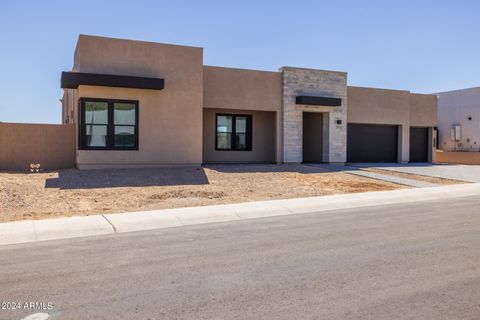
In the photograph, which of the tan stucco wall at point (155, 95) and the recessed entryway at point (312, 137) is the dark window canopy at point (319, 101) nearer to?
the recessed entryway at point (312, 137)

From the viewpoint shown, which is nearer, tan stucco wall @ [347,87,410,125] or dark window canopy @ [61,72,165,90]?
dark window canopy @ [61,72,165,90]

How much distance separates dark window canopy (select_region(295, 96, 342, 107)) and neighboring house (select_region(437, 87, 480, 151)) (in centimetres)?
1828

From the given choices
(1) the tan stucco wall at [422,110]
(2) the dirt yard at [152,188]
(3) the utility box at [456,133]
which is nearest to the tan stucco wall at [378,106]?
(1) the tan stucco wall at [422,110]

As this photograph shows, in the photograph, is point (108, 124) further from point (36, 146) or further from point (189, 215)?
point (189, 215)

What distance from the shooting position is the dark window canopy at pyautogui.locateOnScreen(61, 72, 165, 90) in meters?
17.3

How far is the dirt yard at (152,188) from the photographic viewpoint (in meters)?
12.1

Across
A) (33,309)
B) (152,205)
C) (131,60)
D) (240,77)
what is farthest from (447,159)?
(33,309)

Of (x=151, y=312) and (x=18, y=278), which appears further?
(x=18, y=278)

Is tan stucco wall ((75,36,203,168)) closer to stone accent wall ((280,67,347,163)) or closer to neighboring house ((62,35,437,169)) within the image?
neighboring house ((62,35,437,169))

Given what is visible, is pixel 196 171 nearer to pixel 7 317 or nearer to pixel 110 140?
pixel 110 140

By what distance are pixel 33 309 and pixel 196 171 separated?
14340mm

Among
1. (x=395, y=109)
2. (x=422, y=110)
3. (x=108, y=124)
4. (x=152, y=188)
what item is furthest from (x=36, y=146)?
(x=422, y=110)

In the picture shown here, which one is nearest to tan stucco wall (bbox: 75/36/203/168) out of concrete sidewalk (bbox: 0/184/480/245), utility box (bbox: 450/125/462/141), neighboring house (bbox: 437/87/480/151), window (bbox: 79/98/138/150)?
window (bbox: 79/98/138/150)

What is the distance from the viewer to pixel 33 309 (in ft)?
15.0
